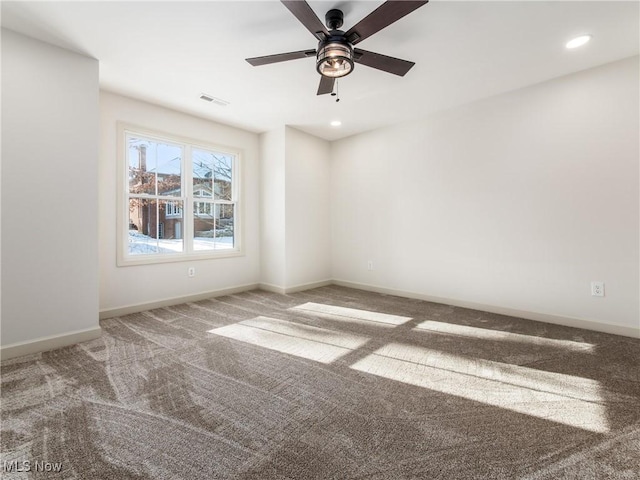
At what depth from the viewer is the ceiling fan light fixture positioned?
2105 millimetres

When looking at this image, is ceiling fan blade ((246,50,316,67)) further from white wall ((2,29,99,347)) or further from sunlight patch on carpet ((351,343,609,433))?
sunlight patch on carpet ((351,343,609,433))

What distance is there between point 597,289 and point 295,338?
315 cm

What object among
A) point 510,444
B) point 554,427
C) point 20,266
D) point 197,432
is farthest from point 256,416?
point 20,266

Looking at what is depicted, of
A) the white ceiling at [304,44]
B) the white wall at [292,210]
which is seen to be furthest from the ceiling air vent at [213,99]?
the white wall at [292,210]

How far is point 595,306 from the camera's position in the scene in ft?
9.90

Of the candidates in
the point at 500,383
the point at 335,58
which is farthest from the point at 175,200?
the point at 500,383

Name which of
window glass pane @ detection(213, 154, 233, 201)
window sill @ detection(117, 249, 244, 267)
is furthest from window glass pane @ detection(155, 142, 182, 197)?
window sill @ detection(117, 249, 244, 267)

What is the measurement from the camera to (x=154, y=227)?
13.0 ft

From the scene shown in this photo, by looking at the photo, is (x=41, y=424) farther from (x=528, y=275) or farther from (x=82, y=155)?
(x=528, y=275)

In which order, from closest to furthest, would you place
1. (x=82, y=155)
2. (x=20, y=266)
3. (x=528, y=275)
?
(x=20, y=266)
(x=82, y=155)
(x=528, y=275)

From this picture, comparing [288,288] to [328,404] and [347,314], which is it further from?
[328,404]

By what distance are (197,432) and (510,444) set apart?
1616 mm

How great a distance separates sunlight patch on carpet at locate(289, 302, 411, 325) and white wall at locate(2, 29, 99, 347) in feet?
7.66

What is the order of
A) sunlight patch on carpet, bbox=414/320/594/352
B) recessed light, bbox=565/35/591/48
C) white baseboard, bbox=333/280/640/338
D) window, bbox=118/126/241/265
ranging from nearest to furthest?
recessed light, bbox=565/35/591/48 < sunlight patch on carpet, bbox=414/320/594/352 < white baseboard, bbox=333/280/640/338 < window, bbox=118/126/241/265
